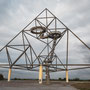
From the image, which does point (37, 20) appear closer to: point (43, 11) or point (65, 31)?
point (43, 11)

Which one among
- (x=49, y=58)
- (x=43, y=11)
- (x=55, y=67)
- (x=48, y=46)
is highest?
(x=43, y=11)

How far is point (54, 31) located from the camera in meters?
30.5

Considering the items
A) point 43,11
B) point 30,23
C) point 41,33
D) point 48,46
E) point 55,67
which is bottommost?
point 55,67

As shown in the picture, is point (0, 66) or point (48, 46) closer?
point (0, 66)

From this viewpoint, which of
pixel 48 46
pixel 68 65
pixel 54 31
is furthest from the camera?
pixel 48 46

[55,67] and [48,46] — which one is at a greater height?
[48,46]

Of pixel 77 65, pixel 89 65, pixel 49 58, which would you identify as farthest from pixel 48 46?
pixel 89 65

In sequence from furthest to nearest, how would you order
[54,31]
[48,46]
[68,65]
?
[48,46], [68,65], [54,31]

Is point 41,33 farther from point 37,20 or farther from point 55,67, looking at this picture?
point 55,67

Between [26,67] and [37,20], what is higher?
[37,20]

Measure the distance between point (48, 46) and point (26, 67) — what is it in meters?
9.46

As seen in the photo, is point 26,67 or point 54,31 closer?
point 54,31

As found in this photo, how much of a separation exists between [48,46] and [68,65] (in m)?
8.71

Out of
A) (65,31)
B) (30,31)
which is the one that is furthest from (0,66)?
(65,31)
